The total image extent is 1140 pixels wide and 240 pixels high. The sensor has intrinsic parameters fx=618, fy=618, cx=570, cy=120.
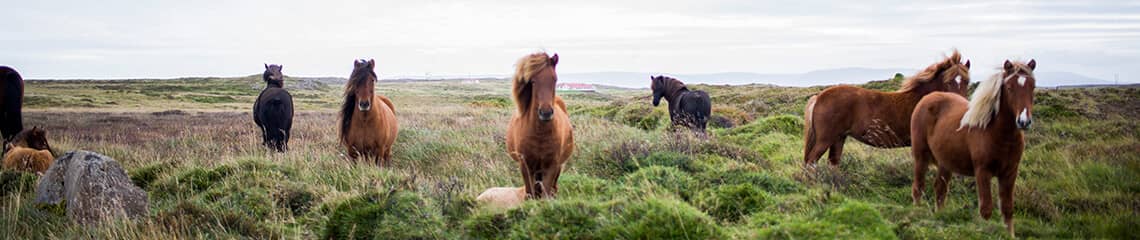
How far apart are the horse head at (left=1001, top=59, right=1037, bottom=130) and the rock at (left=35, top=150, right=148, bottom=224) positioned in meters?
7.41

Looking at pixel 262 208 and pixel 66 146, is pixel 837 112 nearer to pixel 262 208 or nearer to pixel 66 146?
pixel 262 208

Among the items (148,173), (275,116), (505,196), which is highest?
(275,116)

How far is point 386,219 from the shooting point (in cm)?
487

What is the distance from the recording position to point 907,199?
639 cm

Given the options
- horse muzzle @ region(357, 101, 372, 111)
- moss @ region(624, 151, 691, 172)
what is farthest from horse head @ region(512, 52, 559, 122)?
horse muzzle @ region(357, 101, 372, 111)

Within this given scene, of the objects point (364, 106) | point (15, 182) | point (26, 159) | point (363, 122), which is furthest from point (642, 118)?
point (15, 182)

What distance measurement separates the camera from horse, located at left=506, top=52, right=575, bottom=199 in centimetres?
535

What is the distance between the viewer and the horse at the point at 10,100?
12.1 meters

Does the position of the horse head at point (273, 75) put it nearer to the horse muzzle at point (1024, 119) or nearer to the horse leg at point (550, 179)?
the horse leg at point (550, 179)

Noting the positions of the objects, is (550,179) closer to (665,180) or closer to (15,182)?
(665,180)

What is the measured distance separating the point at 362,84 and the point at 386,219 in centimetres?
393

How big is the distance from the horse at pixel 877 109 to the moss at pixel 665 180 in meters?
1.84

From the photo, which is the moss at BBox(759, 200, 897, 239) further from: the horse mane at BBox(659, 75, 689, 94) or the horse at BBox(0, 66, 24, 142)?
the horse at BBox(0, 66, 24, 142)

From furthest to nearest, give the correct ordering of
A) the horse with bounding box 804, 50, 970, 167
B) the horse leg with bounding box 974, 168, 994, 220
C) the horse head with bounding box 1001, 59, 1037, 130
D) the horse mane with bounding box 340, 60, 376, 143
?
1. the horse mane with bounding box 340, 60, 376, 143
2. the horse with bounding box 804, 50, 970, 167
3. the horse leg with bounding box 974, 168, 994, 220
4. the horse head with bounding box 1001, 59, 1037, 130
